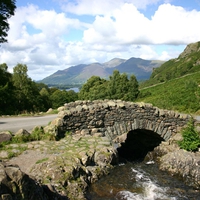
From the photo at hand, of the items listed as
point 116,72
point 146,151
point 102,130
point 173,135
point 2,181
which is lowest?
point 146,151

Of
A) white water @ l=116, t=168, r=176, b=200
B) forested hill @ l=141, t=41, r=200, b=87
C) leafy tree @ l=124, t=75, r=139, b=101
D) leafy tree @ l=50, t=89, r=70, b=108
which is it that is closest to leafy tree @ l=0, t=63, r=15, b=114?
leafy tree @ l=124, t=75, r=139, b=101

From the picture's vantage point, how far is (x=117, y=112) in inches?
530

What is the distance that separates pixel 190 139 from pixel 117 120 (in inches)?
169

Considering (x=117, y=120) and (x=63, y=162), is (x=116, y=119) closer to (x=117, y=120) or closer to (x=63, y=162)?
(x=117, y=120)

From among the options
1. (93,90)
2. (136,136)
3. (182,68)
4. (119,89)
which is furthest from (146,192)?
(182,68)

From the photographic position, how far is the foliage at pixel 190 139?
13.3 meters

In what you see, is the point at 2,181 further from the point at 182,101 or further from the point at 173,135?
the point at 182,101

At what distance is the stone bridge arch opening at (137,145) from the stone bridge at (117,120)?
3.21 feet

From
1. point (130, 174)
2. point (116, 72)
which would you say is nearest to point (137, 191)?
point (130, 174)

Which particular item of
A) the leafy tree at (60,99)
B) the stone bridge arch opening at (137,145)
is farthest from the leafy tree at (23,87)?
the stone bridge arch opening at (137,145)

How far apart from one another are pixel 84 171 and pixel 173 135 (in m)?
7.37

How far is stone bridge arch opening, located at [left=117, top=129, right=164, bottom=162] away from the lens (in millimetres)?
16156

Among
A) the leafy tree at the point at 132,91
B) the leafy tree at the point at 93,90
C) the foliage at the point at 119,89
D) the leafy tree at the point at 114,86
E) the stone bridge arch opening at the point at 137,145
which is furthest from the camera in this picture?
the leafy tree at the point at 93,90

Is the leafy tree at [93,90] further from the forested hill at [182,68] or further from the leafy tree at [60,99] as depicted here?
the forested hill at [182,68]
